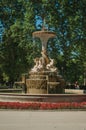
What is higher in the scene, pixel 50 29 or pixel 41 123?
pixel 50 29

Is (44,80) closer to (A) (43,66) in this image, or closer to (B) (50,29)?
(A) (43,66)

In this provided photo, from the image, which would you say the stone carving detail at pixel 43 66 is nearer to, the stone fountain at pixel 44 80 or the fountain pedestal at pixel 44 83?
the stone fountain at pixel 44 80

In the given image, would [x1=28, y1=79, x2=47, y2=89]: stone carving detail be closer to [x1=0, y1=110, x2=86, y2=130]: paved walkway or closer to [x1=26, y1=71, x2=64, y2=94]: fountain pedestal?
[x1=26, y1=71, x2=64, y2=94]: fountain pedestal

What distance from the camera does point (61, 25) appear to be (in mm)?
44656

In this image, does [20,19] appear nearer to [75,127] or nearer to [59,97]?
[59,97]

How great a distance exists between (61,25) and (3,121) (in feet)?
103

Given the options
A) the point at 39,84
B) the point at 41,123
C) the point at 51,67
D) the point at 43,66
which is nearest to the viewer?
the point at 41,123

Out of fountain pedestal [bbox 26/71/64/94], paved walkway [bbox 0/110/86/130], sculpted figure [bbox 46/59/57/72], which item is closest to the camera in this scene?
paved walkway [bbox 0/110/86/130]

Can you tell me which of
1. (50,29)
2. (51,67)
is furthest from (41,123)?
(50,29)

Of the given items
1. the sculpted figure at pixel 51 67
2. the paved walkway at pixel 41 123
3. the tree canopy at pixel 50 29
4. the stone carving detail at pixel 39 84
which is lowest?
the paved walkway at pixel 41 123

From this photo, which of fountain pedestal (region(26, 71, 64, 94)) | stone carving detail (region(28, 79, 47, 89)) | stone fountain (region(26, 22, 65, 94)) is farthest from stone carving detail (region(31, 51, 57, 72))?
stone carving detail (region(28, 79, 47, 89))

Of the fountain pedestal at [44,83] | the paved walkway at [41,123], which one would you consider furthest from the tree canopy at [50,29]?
the paved walkway at [41,123]

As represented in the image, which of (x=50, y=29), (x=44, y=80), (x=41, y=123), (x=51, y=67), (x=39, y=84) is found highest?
(x=50, y=29)

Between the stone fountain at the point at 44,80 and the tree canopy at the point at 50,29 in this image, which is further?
the tree canopy at the point at 50,29
